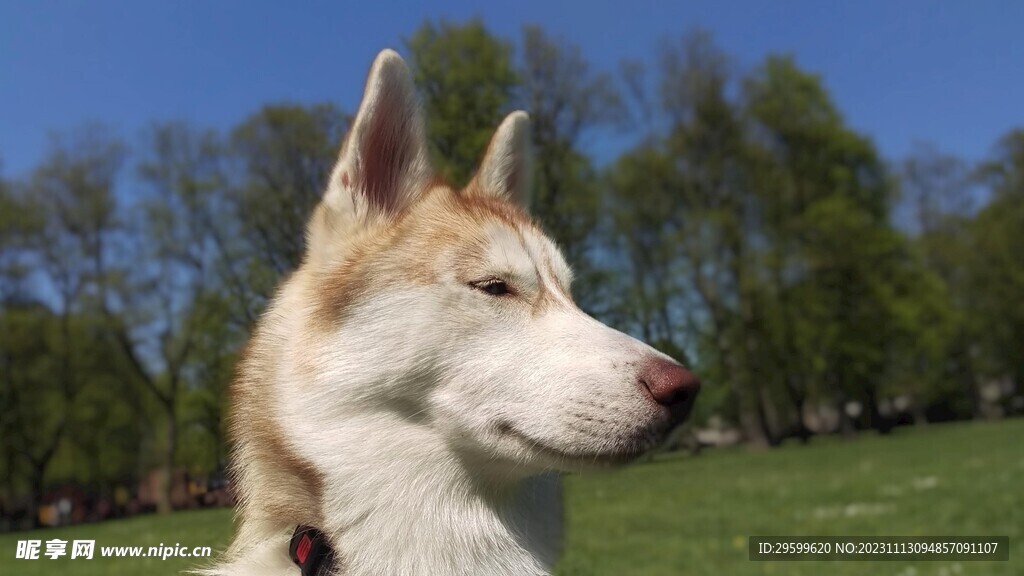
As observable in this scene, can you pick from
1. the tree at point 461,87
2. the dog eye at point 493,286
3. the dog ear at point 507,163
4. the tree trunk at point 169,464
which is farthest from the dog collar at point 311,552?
the tree trunk at point 169,464

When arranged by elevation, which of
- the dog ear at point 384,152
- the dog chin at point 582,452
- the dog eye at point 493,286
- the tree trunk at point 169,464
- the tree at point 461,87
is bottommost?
the tree trunk at point 169,464

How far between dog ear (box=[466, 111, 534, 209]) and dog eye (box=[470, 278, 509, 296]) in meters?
0.71

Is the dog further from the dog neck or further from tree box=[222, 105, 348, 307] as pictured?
tree box=[222, 105, 348, 307]

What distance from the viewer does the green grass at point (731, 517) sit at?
6.15 m

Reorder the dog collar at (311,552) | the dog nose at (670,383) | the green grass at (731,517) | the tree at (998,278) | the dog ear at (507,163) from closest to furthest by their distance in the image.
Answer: the dog nose at (670,383) < the dog collar at (311,552) < the dog ear at (507,163) < the green grass at (731,517) < the tree at (998,278)

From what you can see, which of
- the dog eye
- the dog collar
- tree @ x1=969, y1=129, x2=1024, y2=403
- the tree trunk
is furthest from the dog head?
tree @ x1=969, y1=129, x2=1024, y2=403

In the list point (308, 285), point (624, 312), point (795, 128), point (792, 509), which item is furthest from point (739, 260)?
point (308, 285)

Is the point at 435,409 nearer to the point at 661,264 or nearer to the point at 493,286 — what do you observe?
the point at 493,286

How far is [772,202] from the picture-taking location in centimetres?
2467

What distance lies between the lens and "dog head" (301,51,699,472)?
6.66 feet

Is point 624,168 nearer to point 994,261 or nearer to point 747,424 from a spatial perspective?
point 747,424

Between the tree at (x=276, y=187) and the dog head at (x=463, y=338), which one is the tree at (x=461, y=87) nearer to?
the tree at (x=276, y=187)

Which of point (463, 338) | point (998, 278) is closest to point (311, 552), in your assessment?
point (463, 338)

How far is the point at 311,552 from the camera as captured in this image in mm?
2152
